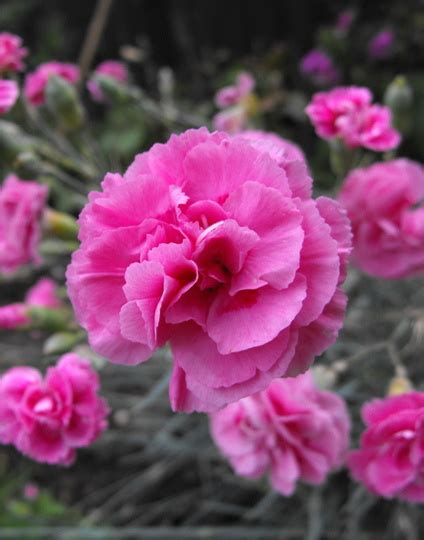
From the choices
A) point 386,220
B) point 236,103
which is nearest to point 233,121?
point 236,103

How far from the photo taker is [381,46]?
184cm

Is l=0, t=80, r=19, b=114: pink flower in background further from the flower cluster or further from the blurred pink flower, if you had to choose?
the blurred pink flower

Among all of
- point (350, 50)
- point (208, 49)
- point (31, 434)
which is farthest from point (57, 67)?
point (208, 49)

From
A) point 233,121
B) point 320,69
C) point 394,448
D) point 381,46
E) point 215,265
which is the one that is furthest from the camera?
point 381,46

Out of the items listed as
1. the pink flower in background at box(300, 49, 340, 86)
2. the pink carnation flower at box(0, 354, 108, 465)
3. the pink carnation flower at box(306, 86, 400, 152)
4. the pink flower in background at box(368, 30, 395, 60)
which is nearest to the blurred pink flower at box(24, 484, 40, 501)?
the pink carnation flower at box(0, 354, 108, 465)

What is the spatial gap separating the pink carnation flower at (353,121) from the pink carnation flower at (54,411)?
379 mm

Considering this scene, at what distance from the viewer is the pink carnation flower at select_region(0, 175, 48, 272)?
0.77 meters

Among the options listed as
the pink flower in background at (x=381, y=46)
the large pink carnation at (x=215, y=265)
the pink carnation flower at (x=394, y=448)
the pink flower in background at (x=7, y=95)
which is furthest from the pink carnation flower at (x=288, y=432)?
the pink flower in background at (x=381, y=46)

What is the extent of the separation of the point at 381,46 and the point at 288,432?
145 cm

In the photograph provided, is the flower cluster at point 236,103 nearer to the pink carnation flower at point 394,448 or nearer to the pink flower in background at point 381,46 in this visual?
the pink carnation flower at point 394,448

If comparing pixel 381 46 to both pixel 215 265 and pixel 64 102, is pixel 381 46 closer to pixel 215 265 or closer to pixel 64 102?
Answer: pixel 64 102

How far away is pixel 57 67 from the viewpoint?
0.99m

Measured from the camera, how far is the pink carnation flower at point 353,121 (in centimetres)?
73

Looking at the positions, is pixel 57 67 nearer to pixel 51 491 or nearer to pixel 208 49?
pixel 51 491
